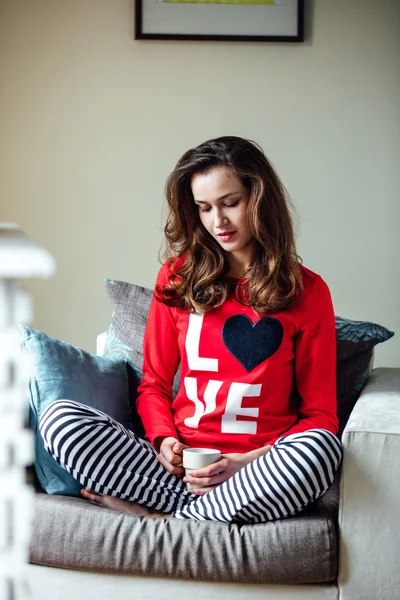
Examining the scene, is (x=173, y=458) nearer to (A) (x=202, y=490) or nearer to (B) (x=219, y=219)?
(A) (x=202, y=490)

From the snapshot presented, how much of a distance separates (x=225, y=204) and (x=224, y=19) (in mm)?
1084

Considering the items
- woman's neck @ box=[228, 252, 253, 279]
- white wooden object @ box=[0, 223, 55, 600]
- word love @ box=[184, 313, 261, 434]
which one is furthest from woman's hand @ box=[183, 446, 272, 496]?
white wooden object @ box=[0, 223, 55, 600]

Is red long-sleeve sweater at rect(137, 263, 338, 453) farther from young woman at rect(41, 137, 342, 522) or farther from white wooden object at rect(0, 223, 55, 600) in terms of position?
white wooden object at rect(0, 223, 55, 600)

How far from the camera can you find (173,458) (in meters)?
1.54

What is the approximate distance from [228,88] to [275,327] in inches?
46.6

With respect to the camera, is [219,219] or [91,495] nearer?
[91,495]

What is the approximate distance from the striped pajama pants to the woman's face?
0.47m

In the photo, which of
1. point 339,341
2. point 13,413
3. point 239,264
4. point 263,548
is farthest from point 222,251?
point 13,413

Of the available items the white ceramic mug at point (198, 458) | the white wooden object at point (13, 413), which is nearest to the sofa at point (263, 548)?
the white ceramic mug at point (198, 458)

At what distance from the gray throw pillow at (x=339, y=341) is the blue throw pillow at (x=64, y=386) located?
0.11m

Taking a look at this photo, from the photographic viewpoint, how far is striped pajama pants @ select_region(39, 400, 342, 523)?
1.33 metres

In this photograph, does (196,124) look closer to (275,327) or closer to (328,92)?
(328,92)

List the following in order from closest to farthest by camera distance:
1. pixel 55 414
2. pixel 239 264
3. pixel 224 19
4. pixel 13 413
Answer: pixel 13 413 → pixel 55 414 → pixel 239 264 → pixel 224 19

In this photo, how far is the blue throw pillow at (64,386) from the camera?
4.99ft
